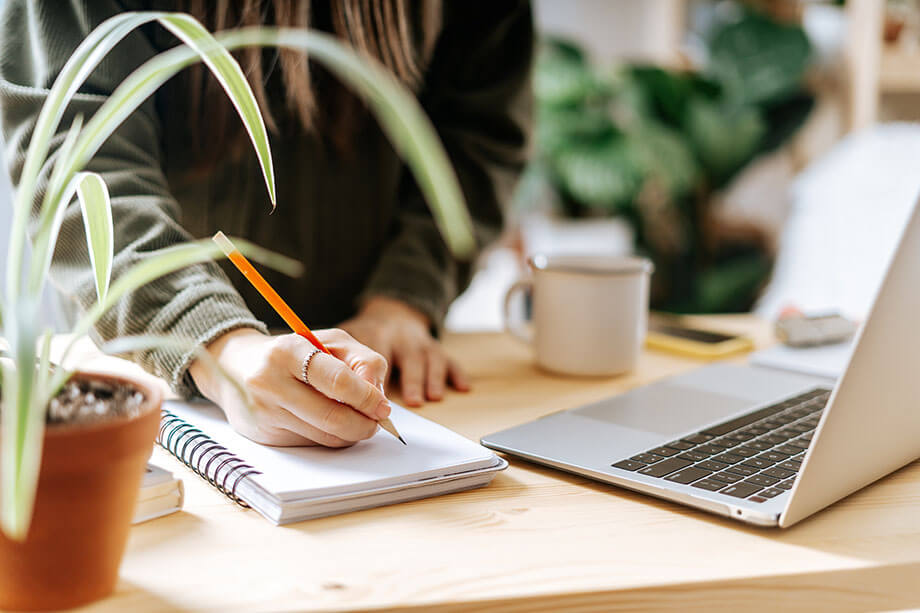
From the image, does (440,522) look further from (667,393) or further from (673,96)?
(673,96)

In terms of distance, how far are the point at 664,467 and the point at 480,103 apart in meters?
0.65

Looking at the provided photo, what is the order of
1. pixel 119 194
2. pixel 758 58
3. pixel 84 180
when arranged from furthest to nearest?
pixel 758 58, pixel 119 194, pixel 84 180

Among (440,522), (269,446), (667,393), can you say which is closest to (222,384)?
(269,446)

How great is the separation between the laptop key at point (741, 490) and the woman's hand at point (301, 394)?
23 cm

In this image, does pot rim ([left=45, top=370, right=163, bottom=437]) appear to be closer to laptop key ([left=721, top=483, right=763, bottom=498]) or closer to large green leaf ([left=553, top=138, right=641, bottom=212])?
laptop key ([left=721, top=483, right=763, bottom=498])

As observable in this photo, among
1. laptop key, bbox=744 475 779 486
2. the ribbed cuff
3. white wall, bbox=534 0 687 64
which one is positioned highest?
white wall, bbox=534 0 687 64

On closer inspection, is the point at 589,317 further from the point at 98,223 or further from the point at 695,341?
the point at 98,223

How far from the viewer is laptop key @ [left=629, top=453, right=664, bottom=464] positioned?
0.58 meters

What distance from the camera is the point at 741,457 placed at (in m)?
0.59

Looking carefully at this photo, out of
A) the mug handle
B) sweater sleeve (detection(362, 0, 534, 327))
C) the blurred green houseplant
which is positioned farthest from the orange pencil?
the blurred green houseplant

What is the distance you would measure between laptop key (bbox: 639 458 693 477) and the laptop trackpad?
7 centimetres

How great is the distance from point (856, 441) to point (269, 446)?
15.0 inches

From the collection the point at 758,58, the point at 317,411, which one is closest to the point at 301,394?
the point at 317,411

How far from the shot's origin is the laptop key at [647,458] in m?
0.58
